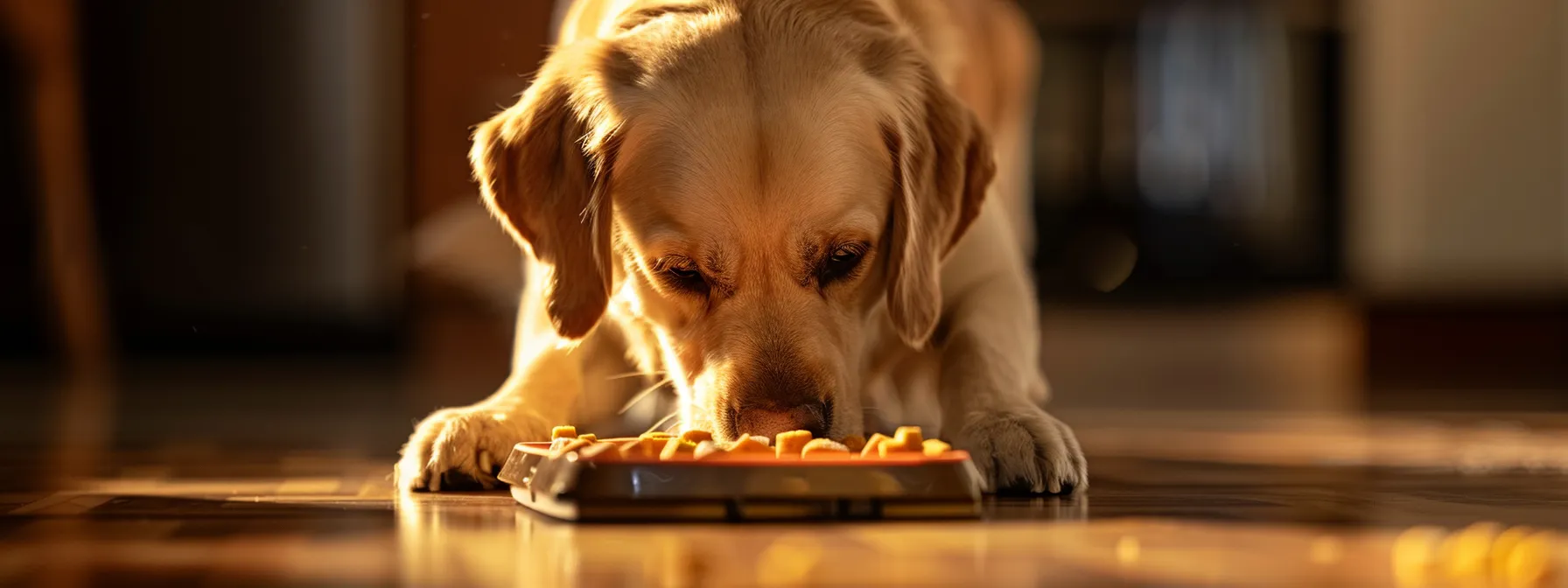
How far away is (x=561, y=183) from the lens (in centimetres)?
221

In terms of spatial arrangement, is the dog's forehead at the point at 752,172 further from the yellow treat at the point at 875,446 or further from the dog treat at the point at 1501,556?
the dog treat at the point at 1501,556

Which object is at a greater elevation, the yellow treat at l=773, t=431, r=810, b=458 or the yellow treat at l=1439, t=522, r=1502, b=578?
the yellow treat at l=773, t=431, r=810, b=458

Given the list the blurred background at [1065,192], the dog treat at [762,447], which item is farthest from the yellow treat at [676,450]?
the blurred background at [1065,192]

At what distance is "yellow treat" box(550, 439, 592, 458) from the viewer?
1.67 m

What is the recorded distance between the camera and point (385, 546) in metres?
1.44

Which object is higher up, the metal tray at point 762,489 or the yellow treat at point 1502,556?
the metal tray at point 762,489

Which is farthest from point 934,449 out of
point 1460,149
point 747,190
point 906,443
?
point 1460,149

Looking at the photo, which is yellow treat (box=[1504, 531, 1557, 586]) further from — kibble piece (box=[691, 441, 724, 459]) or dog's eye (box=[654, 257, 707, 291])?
dog's eye (box=[654, 257, 707, 291])

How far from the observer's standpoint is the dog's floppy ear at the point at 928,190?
7.12 feet

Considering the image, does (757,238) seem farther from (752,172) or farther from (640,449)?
(640,449)

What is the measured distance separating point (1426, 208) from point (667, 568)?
5593 mm

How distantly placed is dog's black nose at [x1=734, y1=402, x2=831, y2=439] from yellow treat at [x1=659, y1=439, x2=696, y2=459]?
0.21 m

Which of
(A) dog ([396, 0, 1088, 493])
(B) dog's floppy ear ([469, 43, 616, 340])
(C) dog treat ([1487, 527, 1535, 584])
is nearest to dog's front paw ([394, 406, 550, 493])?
(A) dog ([396, 0, 1088, 493])

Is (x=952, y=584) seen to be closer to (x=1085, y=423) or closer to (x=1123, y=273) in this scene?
(x=1085, y=423)
